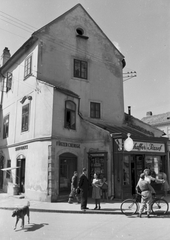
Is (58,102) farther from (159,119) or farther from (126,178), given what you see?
(159,119)

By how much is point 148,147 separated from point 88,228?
8.74m

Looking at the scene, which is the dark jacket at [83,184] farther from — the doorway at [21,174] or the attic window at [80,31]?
the attic window at [80,31]

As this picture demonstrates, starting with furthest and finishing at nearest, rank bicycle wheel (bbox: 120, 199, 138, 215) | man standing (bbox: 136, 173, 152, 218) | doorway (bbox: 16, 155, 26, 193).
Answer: doorway (bbox: 16, 155, 26, 193)
bicycle wheel (bbox: 120, 199, 138, 215)
man standing (bbox: 136, 173, 152, 218)

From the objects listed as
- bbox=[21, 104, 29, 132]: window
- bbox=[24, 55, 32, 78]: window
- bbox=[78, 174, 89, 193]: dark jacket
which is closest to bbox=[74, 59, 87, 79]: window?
bbox=[24, 55, 32, 78]: window

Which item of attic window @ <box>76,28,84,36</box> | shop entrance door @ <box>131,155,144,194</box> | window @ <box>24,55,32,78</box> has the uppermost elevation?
attic window @ <box>76,28,84,36</box>

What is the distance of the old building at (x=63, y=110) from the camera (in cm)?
1452

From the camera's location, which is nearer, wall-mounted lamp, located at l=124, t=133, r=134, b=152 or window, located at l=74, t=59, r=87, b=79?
wall-mounted lamp, located at l=124, t=133, r=134, b=152

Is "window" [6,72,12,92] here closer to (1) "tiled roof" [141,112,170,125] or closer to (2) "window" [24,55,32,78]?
(2) "window" [24,55,32,78]

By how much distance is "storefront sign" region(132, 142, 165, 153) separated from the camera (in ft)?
48.9

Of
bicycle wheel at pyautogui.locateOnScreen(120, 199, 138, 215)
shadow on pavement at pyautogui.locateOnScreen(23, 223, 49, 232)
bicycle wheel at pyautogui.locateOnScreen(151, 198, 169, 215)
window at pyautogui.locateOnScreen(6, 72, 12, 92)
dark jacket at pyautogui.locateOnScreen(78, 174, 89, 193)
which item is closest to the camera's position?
shadow on pavement at pyautogui.locateOnScreen(23, 223, 49, 232)

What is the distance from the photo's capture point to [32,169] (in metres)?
15.1

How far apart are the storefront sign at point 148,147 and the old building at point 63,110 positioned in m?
0.26

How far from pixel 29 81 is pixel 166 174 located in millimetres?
11500

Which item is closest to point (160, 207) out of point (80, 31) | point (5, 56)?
point (80, 31)
